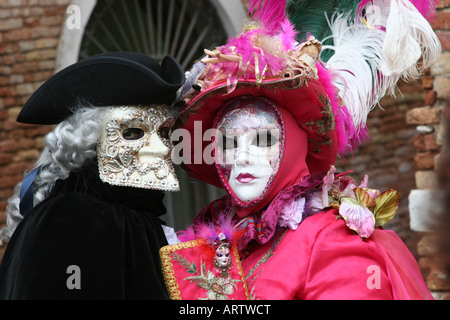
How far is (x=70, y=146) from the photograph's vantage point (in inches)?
109

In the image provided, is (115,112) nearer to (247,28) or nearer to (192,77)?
(192,77)

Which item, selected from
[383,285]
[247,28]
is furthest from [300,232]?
[247,28]

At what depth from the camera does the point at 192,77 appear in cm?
297

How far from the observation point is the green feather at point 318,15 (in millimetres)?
3227

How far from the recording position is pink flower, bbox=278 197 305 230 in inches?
110

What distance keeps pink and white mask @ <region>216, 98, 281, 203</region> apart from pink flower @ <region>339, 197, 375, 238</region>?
32cm

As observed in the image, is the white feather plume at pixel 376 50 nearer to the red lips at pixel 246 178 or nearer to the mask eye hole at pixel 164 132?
the red lips at pixel 246 178

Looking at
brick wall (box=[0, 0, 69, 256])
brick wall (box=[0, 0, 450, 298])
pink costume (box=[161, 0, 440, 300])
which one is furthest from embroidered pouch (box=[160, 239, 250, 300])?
brick wall (box=[0, 0, 69, 256])

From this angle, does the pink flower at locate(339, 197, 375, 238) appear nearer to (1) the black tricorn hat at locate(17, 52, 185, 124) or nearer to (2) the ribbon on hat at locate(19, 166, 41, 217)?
(1) the black tricorn hat at locate(17, 52, 185, 124)

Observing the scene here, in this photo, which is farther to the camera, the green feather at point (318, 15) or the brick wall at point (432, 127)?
the brick wall at point (432, 127)

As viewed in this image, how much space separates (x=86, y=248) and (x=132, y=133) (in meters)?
0.53

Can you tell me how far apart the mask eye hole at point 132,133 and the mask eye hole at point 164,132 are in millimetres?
91

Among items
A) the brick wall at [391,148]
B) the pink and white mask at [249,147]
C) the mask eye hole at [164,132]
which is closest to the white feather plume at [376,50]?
the pink and white mask at [249,147]

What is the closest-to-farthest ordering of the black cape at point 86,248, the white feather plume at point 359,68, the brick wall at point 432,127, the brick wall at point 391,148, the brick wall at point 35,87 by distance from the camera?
1. the black cape at point 86,248
2. the white feather plume at point 359,68
3. the brick wall at point 432,127
4. the brick wall at point 35,87
5. the brick wall at point 391,148
